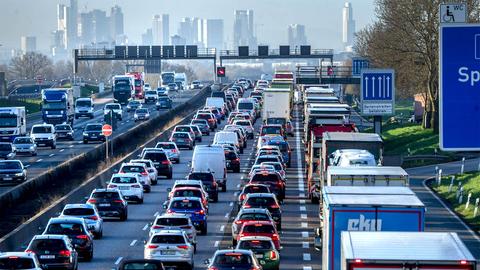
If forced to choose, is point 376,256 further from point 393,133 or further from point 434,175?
point 393,133

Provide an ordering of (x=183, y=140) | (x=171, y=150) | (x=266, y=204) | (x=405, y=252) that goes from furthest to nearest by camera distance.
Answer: (x=183, y=140) < (x=171, y=150) < (x=266, y=204) < (x=405, y=252)

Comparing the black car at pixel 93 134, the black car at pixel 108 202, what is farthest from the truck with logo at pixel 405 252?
the black car at pixel 93 134

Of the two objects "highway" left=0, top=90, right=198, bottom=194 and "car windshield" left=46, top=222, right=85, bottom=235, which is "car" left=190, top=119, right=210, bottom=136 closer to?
"highway" left=0, top=90, right=198, bottom=194

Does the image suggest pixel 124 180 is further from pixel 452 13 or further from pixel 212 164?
pixel 452 13

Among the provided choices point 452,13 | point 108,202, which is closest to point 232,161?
point 108,202

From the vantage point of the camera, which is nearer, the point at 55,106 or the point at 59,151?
the point at 59,151

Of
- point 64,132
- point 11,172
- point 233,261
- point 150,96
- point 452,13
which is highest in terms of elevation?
point 452,13

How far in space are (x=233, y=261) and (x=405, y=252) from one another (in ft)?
40.6

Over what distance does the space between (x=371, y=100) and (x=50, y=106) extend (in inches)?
1907

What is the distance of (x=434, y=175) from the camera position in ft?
217

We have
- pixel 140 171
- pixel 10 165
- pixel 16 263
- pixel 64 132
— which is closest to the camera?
pixel 16 263

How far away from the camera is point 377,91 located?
54.8 m

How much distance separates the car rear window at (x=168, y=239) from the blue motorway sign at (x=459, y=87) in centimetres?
1869

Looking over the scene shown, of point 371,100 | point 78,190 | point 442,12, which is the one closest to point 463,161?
point 371,100
